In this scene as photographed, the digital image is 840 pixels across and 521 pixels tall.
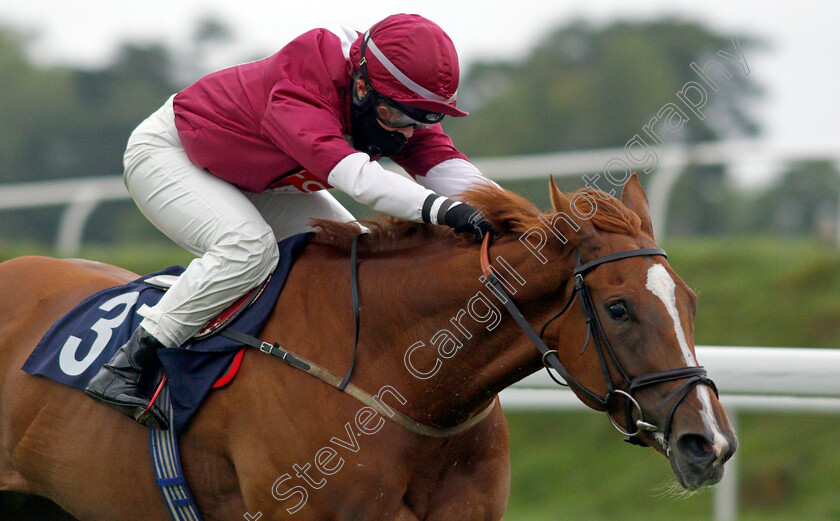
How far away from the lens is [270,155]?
3504mm

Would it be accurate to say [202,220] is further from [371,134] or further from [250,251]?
[371,134]

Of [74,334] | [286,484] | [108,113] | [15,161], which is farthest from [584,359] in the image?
[108,113]

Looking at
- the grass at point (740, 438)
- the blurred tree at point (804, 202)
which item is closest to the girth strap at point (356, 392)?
the grass at point (740, 438)

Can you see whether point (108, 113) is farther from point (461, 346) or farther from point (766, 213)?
point (461, 346)

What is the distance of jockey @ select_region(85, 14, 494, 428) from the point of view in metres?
3.22

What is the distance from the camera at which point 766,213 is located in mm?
8617

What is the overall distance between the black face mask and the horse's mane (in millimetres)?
270

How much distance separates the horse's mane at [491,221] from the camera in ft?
9.91

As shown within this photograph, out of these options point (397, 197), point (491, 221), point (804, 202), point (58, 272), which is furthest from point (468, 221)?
point (804, 202)

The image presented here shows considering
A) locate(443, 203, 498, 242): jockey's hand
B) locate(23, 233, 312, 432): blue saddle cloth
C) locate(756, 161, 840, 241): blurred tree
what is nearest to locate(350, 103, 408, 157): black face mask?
locate(23, 233, 312, 432): blue saddle cloth

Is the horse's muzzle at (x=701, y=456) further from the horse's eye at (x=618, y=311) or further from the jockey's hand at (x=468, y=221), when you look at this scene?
the jockey's hand at (x=468, y=221)

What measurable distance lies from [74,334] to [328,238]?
1084mm

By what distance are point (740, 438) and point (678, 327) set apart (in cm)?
492

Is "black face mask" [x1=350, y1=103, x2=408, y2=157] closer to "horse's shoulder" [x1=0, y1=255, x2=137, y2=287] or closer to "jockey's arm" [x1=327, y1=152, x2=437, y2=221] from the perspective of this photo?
"jockey's arm" [x1=327, y1=152, x2=437, y2=221]
